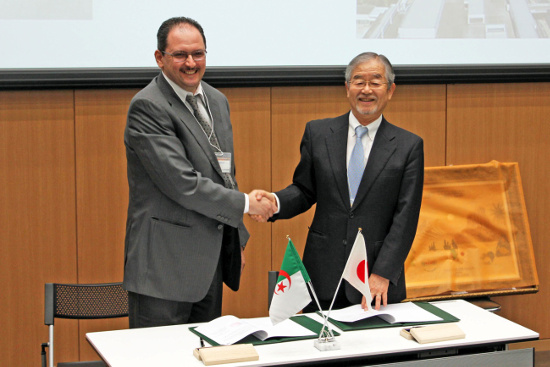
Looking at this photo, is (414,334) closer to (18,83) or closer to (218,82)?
(218,82)

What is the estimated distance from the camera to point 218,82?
4.09 metres

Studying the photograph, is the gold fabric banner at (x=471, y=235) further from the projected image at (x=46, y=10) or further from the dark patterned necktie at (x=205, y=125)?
the projected image at (x=46, y=10)

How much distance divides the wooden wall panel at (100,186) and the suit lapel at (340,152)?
144 cm

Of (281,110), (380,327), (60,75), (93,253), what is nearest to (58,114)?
(60,75)

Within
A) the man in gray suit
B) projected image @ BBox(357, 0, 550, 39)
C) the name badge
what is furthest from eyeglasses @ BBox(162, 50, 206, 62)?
projected image @ BBox(357, 0, 550, 39)

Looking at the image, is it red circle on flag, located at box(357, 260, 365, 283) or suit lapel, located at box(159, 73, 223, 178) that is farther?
suit lapel, located at box(159, 73, 223, 178)

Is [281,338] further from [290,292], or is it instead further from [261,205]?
[261,205]

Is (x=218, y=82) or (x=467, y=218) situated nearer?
(x=218, y=82)

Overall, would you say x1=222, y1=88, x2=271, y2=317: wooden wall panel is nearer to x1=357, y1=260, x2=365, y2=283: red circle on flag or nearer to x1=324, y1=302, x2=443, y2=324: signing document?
x1=324, y1=302, x2=443, y2=324: signing document

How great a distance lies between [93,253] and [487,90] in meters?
2.67

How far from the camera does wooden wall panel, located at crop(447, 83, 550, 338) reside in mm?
4547

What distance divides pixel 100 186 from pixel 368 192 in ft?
5.85

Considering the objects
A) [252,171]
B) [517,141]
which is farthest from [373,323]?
[517,141]

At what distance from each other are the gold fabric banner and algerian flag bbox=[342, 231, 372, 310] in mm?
1722
